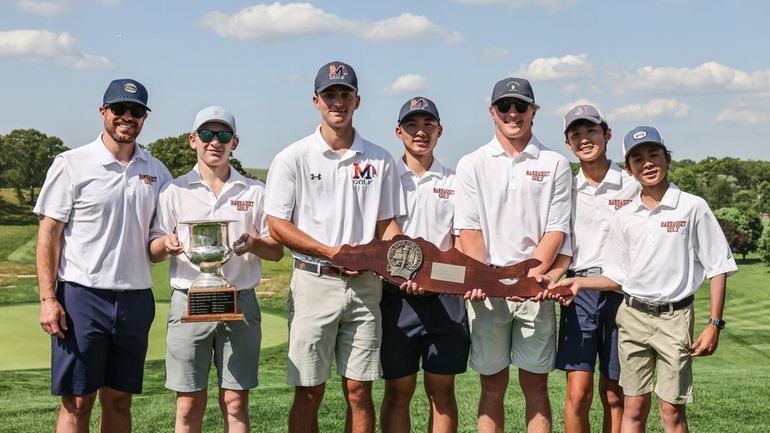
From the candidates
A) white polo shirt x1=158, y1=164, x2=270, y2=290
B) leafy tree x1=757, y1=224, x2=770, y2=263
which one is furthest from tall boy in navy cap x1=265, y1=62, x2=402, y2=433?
leafy tree x1=757, y1=224, x2=770, y2=263

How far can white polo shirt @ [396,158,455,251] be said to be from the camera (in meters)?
6.37

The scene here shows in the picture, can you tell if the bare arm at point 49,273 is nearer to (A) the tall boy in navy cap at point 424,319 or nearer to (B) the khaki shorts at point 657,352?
(A) the tall boy in navy cap at point 424,319

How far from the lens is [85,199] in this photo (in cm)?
584

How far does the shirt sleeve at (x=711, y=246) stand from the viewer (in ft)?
19.5

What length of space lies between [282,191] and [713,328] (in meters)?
3.20

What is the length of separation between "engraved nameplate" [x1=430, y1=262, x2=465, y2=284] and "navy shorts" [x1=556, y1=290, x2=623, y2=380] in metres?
1.14

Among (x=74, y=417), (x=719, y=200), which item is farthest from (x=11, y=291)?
(x=719, y=200)

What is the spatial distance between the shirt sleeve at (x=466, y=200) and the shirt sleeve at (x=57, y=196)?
2.74m

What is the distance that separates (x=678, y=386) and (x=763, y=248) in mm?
41566

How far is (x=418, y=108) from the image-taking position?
6402 mm

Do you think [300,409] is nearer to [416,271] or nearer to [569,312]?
[416,271]

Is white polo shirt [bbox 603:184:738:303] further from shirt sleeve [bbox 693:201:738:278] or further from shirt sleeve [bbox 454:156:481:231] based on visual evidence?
shirt sleeve [bbox 454:156:481:231]

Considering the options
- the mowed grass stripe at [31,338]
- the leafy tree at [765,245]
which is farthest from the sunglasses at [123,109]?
the leafy tree at [765,245]

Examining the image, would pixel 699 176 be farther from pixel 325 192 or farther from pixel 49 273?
pixel 49 273
